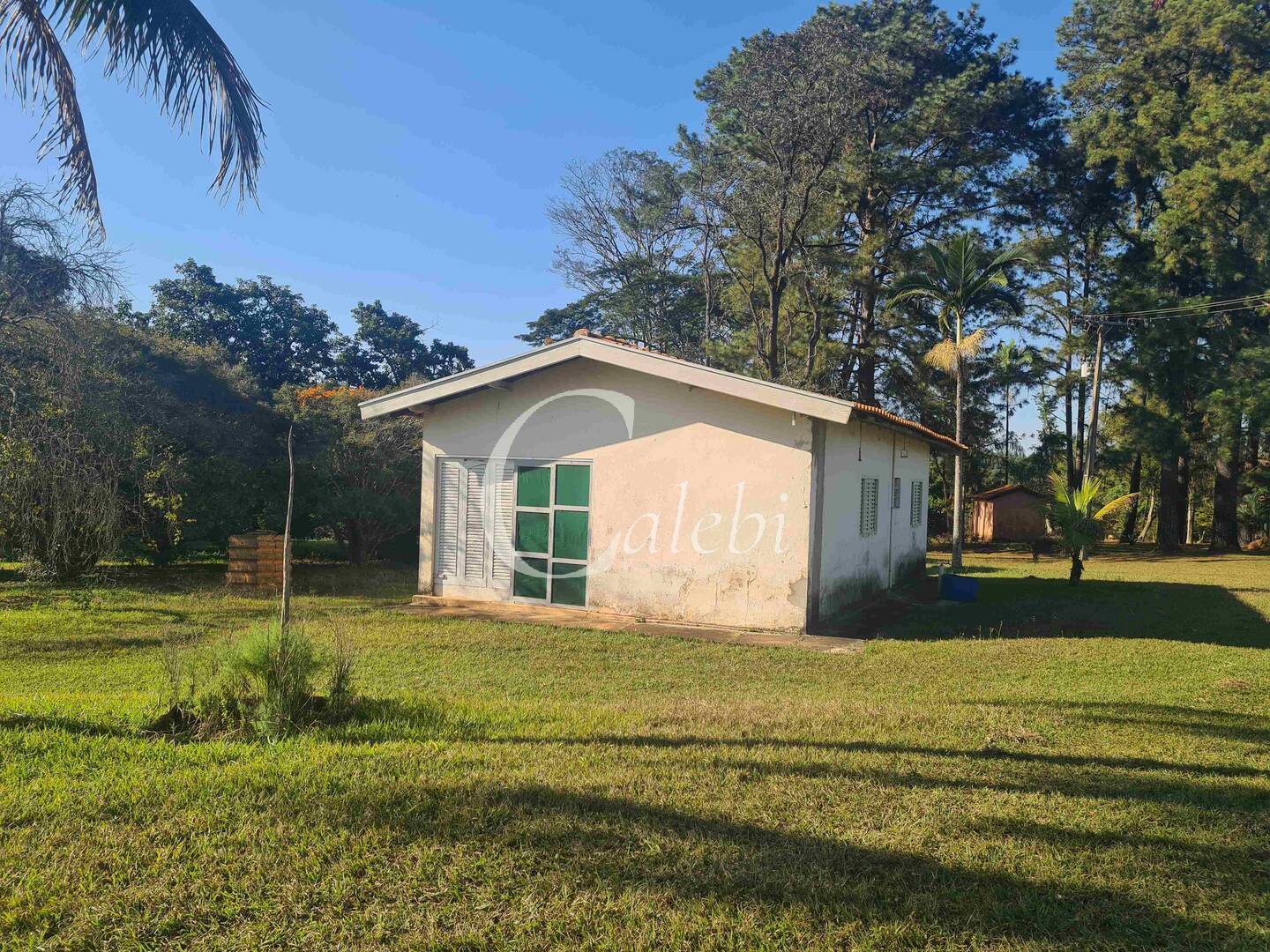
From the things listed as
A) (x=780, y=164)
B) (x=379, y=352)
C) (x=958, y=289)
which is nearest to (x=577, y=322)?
(x=379, y=352)

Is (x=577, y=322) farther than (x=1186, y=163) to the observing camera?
Yes

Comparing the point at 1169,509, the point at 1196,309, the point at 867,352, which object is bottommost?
the point at 1169,509

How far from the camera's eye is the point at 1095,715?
21.1 ft

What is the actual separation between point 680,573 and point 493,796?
7.04 metres

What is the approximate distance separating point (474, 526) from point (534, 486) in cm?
122

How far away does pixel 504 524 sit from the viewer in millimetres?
12336

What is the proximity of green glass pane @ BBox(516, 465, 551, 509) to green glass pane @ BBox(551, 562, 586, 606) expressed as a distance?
3.02 ft

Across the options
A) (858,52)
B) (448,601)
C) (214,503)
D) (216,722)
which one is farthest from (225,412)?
(858,52)

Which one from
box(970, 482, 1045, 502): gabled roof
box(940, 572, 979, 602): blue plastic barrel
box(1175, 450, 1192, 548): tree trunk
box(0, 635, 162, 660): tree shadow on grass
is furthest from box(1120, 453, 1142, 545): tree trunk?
box(0, 635, 162, 660): tree shadow on grass

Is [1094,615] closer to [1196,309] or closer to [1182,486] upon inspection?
[1196,309]

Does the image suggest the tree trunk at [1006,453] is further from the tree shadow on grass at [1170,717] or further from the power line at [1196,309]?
the tree shadow on grass at [1170,717]

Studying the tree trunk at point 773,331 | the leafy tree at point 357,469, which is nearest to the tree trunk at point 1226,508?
the tree trunk at point 773,331

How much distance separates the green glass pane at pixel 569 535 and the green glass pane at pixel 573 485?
0.53ft

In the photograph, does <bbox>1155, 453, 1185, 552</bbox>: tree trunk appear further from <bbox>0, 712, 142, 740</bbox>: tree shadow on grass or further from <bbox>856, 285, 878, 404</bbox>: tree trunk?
<bbox>0, 712, 142, 740</bbox>: tree shadow on grass
